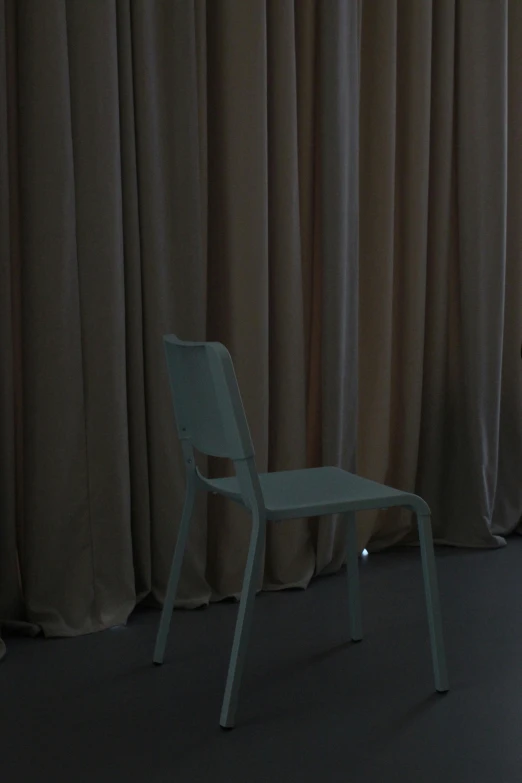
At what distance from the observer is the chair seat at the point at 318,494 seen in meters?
1.76

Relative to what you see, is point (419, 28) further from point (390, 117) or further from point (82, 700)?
point (82, 700)

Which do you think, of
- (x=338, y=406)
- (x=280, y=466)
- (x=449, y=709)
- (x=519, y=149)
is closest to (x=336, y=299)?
(x=338, y=406)

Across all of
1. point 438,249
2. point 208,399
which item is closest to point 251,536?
point 208,399

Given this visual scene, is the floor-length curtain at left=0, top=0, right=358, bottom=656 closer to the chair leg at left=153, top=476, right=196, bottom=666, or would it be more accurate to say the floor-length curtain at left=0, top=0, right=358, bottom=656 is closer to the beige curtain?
the beige curtain

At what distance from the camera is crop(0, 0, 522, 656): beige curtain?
2.23m

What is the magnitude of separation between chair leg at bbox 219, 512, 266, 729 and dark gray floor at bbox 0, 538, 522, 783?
61mm

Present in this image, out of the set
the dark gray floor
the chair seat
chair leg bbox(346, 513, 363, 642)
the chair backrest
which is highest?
the chair backrest

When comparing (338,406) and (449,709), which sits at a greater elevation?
(338,406)

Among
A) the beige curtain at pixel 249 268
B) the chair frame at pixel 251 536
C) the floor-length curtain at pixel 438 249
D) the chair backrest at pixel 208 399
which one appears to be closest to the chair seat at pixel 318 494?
the chair frame at pixel 251 536

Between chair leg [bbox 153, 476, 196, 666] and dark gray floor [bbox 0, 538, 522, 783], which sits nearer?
dark gray floor [bbox 0, 538, 522, 783]

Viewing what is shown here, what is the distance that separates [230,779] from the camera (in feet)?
5.21

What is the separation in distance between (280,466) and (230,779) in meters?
1.14

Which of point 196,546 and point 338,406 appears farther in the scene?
point 338,406

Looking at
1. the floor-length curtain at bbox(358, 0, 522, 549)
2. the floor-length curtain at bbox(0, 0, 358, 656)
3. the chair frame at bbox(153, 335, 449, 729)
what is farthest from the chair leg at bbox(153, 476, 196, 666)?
the floor-length curtain at bbox(358, 0, 522, 549)
